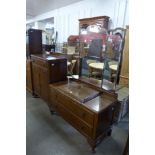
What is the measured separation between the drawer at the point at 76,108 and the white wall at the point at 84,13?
3.16 m

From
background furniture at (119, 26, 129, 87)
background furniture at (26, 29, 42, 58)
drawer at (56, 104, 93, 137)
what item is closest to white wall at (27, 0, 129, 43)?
background furniture at (119, 26, 129, 87)

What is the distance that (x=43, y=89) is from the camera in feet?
8.22

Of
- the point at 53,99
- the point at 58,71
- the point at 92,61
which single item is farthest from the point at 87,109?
the point at 92,61

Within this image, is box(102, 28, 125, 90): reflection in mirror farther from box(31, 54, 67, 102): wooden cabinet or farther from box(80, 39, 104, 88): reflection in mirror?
box(31, 54, 67, 102): wooden cabinet

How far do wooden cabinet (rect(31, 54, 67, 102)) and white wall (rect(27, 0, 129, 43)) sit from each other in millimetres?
2672

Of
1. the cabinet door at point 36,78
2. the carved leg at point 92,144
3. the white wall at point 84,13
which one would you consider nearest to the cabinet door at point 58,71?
the cabinet door at point 36,78

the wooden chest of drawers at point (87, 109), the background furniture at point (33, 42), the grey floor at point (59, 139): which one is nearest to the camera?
the wooden chest of drawers at point (87, 109)

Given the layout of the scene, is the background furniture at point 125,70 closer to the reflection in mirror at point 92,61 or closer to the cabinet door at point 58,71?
the reflection in mirror at point 92,61

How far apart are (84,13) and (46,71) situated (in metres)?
3.76

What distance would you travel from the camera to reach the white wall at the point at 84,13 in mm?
3939

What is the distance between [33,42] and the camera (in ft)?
9.58

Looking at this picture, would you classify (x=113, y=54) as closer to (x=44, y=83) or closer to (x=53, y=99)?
(x=53, y=99)

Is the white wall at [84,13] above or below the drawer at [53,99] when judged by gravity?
above
